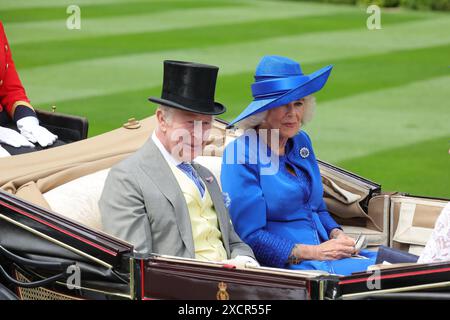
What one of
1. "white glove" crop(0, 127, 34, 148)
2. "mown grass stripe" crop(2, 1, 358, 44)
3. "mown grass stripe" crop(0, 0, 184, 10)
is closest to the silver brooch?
"white glove" crop(0, 127, 34, 148)

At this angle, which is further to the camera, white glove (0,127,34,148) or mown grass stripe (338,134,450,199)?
mown grass stripe (338,134,450,199)

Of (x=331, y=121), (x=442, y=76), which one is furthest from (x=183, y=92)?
(x=442, y=76)

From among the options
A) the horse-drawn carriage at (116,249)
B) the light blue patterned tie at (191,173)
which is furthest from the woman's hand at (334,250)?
the light blue patterned tie at (191,173)

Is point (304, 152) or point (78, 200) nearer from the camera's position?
point (78, 200)

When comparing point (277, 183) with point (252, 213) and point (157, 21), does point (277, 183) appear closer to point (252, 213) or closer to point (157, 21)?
point (252, 213)

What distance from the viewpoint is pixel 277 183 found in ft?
15.4

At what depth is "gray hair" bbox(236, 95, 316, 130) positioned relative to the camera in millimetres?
4668

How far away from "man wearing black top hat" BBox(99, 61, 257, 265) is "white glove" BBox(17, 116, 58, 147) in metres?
1.25

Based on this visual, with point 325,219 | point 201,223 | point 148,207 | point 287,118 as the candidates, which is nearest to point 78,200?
point 148,207

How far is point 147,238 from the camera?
4086mm

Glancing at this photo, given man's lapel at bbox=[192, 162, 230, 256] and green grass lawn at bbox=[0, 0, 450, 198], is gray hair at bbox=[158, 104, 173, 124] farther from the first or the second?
green grass lawn at bbox=[0, 0, 450, 198]

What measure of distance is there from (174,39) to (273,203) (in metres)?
9.84
